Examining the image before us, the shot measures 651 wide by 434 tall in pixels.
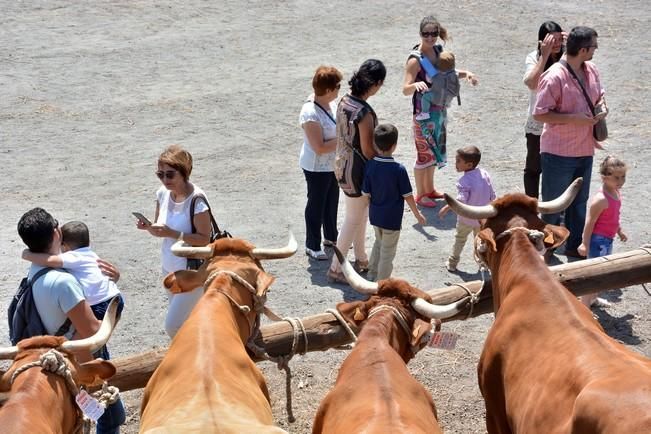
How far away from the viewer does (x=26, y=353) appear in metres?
5.96

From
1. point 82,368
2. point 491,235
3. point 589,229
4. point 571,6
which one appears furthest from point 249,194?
point 571,6

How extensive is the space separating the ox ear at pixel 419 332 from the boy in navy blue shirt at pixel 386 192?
3293 millimetres

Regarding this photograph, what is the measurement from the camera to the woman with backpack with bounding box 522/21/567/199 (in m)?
11.2

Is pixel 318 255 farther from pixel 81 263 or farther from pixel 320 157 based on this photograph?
pixel 81 263

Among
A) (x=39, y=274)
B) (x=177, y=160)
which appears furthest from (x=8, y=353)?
(x=177, y=160)

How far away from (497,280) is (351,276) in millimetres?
1389

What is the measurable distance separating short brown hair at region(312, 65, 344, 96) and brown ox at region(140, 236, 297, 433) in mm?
3517

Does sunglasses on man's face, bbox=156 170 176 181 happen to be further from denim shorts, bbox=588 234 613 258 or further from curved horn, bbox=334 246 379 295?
denim shorts, bbox=588 234 613 258

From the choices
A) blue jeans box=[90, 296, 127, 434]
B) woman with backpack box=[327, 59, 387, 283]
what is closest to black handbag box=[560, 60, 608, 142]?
woman with backpack box=[327, 59, 387, 283]

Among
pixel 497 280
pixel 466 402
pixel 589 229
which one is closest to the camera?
pixel 497 280

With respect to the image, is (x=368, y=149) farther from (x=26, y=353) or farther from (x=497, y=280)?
(x=26, y=353)

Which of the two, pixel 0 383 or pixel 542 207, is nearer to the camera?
pixel 0 383

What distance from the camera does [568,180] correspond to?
34.8ft

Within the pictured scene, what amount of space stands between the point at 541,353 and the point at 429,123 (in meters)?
6.16
